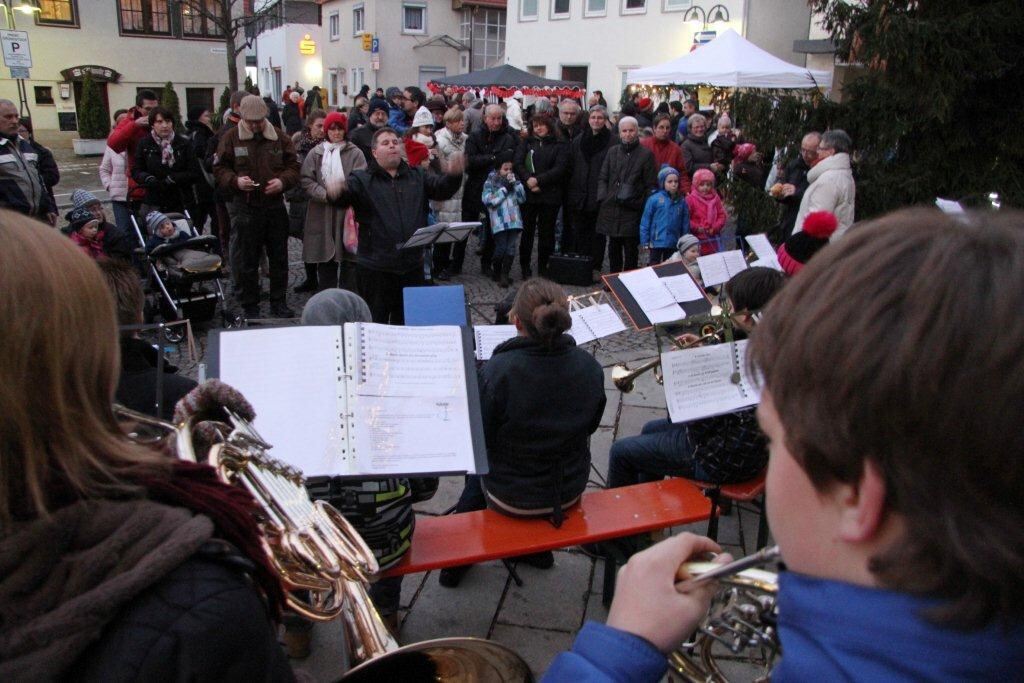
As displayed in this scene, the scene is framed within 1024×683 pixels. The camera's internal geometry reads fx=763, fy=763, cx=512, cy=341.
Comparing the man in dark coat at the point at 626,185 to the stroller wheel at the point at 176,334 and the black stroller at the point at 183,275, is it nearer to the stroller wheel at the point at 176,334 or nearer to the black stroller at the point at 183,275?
the black stroller at the point at 183,275

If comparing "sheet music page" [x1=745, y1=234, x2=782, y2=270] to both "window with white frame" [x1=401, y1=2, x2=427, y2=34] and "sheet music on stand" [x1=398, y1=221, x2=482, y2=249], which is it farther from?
"window with white frame" [x1=401, y1=2, x2=427, y2=34]

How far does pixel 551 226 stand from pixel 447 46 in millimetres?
26362

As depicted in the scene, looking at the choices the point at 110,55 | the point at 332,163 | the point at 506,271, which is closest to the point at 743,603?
the point at 332,163

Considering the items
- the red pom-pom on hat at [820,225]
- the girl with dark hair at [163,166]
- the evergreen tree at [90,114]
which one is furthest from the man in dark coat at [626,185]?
the evergreen tree at [90,114]

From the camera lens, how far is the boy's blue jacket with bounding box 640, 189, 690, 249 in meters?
7.50

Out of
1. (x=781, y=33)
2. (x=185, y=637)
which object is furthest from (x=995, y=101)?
(x=781, y=33)

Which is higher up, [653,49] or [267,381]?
[653,49]

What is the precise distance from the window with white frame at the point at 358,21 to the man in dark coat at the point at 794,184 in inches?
1152

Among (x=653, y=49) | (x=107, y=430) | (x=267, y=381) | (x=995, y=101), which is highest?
(x=653, y=49)

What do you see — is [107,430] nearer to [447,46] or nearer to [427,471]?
[427,471]

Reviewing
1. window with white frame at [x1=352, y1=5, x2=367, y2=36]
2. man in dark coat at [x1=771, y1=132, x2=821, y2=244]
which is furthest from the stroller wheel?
window with white frame at [x1=352, y1=5, x2=367, y2=36]

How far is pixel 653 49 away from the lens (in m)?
21.2

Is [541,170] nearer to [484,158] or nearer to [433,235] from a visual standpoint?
[484,158]

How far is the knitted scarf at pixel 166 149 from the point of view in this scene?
754 centimetres
